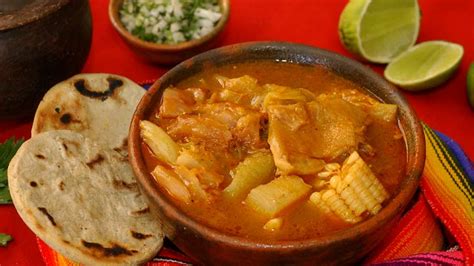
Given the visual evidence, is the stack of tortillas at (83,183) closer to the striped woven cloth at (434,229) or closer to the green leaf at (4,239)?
the striped woven cloth at (434,229)

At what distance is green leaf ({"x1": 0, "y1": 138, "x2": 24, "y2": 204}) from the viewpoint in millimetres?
2963

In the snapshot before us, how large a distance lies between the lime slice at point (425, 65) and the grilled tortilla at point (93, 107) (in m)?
1.50

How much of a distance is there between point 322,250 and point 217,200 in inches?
17.5

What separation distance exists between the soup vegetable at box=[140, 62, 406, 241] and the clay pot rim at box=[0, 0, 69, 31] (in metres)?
0.71

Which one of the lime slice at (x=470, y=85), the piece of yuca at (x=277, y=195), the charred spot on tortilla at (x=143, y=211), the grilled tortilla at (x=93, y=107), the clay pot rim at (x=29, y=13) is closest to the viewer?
the piece of yuca at (x=277, y=195)

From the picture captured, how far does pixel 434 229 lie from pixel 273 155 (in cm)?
82

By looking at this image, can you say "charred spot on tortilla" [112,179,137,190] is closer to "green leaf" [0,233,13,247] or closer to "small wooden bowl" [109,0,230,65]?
"green leaf" [0,233,13,247]

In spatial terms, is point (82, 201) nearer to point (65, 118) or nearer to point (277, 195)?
point (65, 118)

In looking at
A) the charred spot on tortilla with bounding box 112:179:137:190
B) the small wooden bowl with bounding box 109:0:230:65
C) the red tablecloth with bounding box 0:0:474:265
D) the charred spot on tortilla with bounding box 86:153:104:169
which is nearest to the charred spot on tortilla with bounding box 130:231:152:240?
the charred spot on tortilla with bounding box 112:179:137:190

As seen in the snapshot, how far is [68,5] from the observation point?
10.0 feet

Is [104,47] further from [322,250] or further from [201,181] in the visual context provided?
[322,250]

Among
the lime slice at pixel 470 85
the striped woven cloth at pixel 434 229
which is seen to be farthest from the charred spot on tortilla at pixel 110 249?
the lime slice at pixel 470 85

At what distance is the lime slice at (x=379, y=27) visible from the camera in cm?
374

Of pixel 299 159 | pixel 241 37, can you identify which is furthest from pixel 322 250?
pixel 241 37
